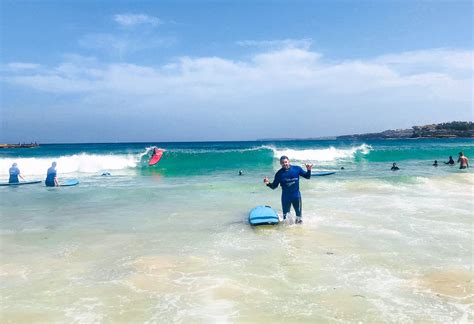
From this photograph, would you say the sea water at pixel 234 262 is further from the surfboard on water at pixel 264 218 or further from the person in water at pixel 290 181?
the person in water at pixel 290 181

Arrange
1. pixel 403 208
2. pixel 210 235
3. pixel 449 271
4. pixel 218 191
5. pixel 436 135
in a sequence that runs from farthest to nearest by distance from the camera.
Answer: pixel 436 135, pixel 218 191, pixel 403 208, pixel 210 235, pixel 449 271

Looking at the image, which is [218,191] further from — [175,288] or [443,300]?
[443,300]

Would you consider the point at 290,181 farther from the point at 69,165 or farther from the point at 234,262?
the point at 69,165

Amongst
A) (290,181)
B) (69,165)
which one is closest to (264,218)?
(290,181)

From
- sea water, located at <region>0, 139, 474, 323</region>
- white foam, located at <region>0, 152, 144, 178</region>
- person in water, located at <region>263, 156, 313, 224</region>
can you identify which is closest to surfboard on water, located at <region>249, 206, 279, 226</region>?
sea water, located at <region>0, 139, 474, 323</region>

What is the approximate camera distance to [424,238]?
8.27 metres

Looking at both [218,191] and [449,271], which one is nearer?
[449,271]

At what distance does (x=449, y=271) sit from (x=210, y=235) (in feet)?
15.2

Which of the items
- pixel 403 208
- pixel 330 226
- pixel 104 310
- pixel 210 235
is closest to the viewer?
pixel 104 310

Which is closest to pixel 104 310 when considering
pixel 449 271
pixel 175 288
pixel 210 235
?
pixel 175 288

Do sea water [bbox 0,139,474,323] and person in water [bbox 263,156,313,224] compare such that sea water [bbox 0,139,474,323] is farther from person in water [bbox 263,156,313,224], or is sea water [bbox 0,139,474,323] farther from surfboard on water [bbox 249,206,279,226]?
person in water [bbox 263,156,313,224]

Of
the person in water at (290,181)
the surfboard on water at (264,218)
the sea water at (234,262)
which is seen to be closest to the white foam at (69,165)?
the sea water at (234,262)

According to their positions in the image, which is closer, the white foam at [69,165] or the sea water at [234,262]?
the sea water at [234,262]

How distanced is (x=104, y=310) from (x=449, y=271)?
4.97 meters
